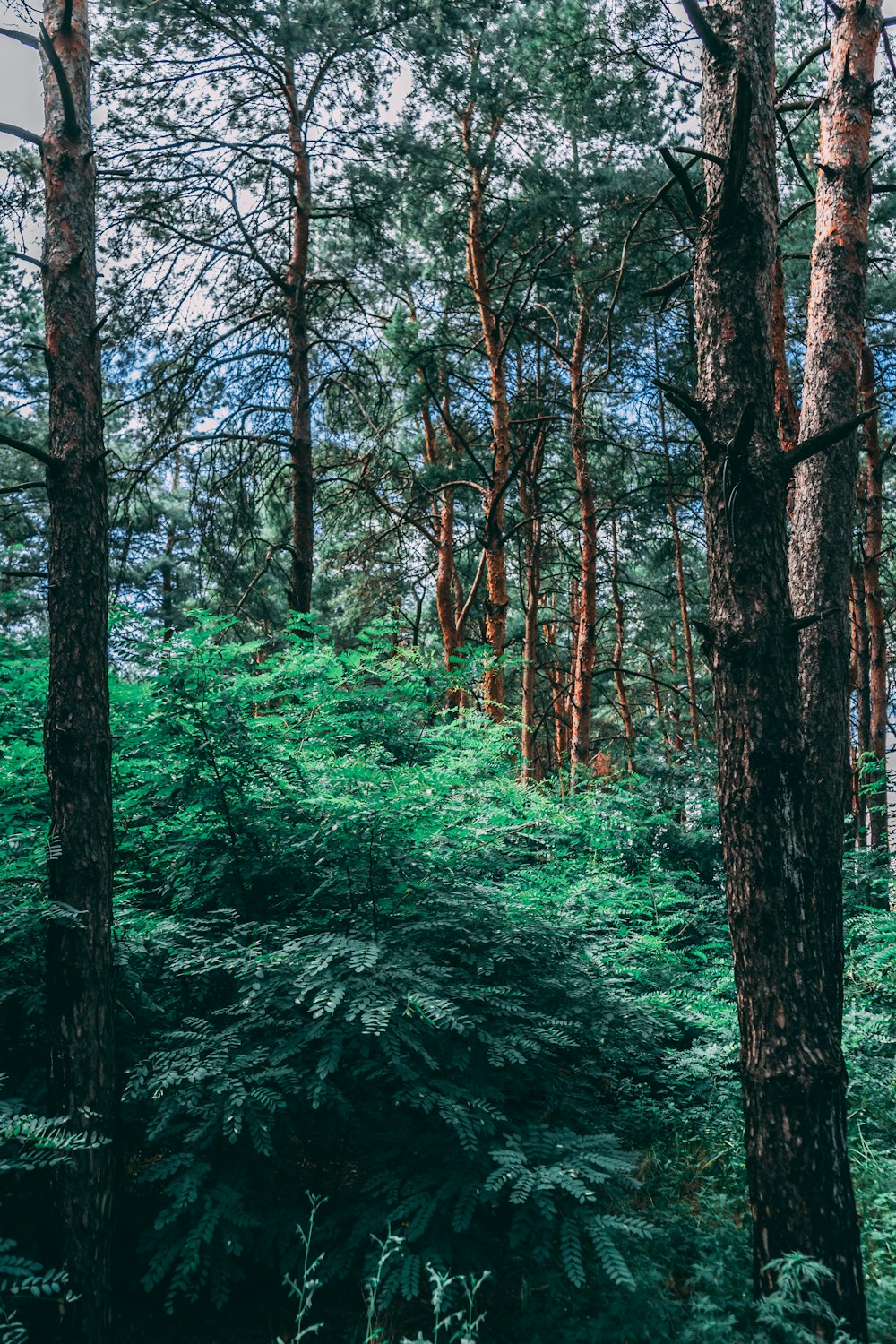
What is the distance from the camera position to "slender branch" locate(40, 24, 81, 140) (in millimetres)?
4172

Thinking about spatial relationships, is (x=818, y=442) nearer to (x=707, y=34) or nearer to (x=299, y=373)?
(x=707, y=34)

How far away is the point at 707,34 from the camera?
11.8 feet

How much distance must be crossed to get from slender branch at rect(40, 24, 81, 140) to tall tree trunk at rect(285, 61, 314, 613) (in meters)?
5.23

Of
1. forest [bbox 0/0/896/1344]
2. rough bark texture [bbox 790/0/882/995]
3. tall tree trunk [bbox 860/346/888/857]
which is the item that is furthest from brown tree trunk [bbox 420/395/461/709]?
rough bark texture [bbox 790/0/882/995]

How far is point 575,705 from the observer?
42.2 ft

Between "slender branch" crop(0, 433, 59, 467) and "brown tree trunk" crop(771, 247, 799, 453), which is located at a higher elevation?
"brown tree trunk" crop(771, 247, 799, 453)

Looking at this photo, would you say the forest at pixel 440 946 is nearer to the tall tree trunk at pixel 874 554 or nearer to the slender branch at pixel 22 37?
the slender branch at pixel 22 37

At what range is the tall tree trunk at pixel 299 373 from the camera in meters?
9.63

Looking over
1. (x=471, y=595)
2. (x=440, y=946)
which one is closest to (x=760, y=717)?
(x=440, y=946)

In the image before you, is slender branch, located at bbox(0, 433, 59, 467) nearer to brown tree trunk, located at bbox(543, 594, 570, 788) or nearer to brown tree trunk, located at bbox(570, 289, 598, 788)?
brown tree trunk, located at bbox(570, 289, 598, 788)

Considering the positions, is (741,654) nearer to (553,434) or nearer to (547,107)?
(547,107)

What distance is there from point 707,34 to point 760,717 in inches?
112

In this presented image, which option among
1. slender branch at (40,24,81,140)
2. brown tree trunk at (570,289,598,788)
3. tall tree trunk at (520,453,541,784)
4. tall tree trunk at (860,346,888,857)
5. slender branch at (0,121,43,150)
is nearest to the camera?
slender branch at (40,24,81,140)

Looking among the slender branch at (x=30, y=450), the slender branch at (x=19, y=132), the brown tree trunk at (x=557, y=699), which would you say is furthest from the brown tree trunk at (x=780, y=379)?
the brown tree trunk at (x=557, y=699)
